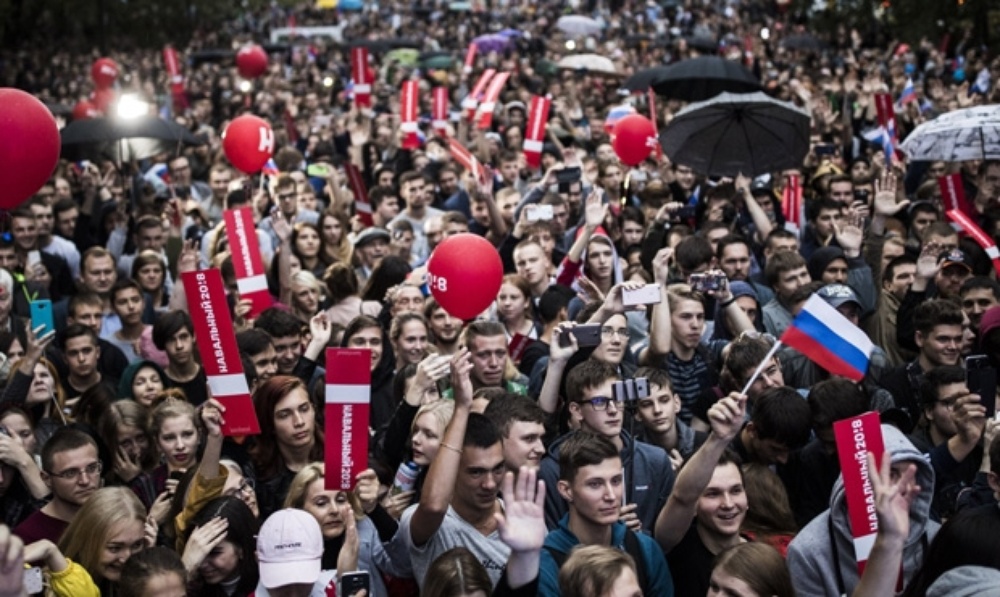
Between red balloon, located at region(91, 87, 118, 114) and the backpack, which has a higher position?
the backpack

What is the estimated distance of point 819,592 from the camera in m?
4.81

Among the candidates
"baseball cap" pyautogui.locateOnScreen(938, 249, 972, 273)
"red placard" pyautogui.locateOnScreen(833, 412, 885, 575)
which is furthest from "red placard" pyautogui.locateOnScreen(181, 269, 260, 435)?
"baseball cap" pyautogui.locateOnScreen(938, 249, 972, 273)

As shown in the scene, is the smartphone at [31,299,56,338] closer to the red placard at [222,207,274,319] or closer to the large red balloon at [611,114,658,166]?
the red placard at [222,207,274,319]

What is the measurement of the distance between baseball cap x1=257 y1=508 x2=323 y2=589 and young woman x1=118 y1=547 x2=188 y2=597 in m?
0.28

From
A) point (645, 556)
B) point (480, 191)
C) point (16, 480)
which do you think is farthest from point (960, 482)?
point (480, 191)

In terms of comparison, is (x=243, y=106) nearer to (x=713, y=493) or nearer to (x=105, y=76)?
(x=105, y=76)

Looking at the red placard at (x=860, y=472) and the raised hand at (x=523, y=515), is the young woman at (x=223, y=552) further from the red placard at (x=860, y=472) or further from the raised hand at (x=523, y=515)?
the red placard at (x=860, y=472)

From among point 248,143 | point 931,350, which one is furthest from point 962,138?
point 248,143

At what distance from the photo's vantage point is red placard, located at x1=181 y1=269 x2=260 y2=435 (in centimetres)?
616

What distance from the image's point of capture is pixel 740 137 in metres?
11.4

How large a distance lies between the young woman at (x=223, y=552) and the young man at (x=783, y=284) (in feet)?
12.9

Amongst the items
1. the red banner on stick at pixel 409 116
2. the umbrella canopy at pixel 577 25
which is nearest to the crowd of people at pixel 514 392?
the red banner on stick at pixel 409 116

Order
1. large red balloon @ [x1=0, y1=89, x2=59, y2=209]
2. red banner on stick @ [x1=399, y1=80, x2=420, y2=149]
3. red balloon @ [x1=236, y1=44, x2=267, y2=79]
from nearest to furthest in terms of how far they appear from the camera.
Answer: large red balloon @ [x1=0, y1=89, x2=59, y2=209]
red banner on stick @ [x1=399, y1=80, x2=420, y2=149]
red balloon @ [x1=236, y1=44, x2=267, y2=79]

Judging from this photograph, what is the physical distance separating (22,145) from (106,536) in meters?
2.36
